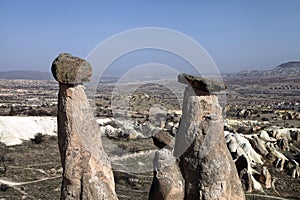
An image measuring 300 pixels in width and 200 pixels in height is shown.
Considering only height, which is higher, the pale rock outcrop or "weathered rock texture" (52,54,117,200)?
"weathered rock texture" (52,54,117,200)

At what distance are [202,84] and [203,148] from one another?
1.11 m

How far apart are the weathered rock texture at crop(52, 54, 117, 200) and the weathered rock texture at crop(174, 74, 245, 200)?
4.71 ft

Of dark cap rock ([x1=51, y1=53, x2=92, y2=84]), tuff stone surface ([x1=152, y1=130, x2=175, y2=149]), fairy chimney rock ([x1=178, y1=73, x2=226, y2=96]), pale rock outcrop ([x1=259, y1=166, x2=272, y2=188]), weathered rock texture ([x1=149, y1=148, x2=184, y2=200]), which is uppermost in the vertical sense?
dark cap rock ([x1=51, y1=53, x2=92, y2=84])

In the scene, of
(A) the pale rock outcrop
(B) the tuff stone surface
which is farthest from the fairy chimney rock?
(A) the pale rock outcrop

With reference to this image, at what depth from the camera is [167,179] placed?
735 cm

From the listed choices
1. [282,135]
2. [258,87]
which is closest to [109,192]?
[282,135]

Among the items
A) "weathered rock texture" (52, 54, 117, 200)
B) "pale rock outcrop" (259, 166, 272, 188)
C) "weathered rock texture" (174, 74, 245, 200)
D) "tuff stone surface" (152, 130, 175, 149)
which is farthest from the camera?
"pale rock outcrop" (259, 166, 272, 188)

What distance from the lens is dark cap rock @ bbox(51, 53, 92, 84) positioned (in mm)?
6965

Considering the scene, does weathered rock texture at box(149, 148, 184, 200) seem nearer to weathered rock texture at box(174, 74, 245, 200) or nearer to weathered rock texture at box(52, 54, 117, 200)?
weathered rock texture at box(174, 74, 245, 200)

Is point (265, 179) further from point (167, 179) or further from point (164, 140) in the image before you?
point (167, 179)

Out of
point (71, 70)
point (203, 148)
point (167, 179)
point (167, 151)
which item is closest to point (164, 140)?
point (167, 151)

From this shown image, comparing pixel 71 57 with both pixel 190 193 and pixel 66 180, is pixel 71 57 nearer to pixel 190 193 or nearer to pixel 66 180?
pixel 66 180

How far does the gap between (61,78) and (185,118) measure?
7.49 ft

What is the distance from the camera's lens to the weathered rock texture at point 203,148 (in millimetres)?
7145
